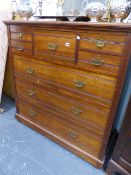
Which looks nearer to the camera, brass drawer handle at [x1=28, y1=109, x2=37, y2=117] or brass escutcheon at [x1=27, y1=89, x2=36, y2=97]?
brass escutcheon at [x1=27, y1=89, x2=36, y2=97]

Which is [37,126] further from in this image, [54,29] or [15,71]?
[54,29]

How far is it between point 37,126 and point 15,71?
609 millimetres

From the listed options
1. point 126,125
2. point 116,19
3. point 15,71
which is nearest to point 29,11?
point 15,71

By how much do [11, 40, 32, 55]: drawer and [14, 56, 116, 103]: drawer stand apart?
3.2 inches

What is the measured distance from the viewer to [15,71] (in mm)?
1622

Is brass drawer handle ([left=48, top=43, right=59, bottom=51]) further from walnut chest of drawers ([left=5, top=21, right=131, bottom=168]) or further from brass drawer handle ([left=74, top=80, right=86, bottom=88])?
brass drawer handle ([left=74, top=80, right=86, bottom=88])

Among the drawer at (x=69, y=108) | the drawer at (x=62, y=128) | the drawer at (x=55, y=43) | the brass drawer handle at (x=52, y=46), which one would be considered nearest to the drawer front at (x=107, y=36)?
the drawer at (x=55, y=43)

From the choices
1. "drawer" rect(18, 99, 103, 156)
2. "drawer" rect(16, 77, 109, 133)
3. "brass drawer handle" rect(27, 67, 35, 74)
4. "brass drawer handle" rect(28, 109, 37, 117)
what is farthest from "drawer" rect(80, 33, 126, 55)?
"brass drawer handle" rect(28, 109, 37, 117)

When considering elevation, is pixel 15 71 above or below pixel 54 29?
below

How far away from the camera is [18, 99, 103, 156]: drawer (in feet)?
4.33

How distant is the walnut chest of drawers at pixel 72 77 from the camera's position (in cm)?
99

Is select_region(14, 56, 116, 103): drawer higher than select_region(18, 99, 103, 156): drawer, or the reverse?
select_region(14, 56, 116, 103): drawer

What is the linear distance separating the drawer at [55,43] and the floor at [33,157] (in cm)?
87

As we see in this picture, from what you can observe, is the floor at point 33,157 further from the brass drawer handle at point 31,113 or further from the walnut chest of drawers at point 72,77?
the brass drawer handle at point 31,113
